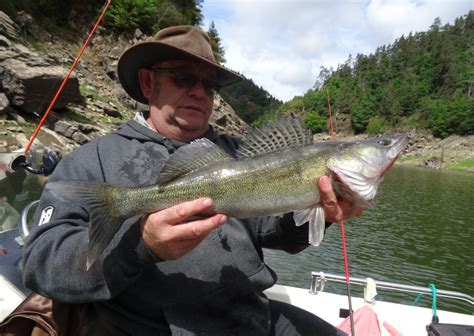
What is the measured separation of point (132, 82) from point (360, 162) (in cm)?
250

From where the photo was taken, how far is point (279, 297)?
489cm

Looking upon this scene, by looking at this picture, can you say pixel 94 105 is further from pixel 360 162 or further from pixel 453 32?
pixel 453 32

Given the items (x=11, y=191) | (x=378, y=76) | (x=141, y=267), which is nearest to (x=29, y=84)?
(x=11, y=191)

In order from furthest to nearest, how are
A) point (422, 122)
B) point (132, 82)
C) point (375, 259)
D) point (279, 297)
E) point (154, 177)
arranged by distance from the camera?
point (422, 122), point (375, 259), point (279, 297), point (132, 82), point (154, 177)

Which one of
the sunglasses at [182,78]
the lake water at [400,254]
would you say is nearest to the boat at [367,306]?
the sunglasses at [182,78]

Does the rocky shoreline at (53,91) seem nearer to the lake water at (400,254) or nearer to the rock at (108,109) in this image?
the rock at (108,109)

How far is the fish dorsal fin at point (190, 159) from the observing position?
261 centimetres

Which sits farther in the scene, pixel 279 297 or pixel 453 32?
pixel 453 32

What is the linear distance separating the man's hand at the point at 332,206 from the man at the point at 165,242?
1 centimetres

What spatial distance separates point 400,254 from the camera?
15.2 metres

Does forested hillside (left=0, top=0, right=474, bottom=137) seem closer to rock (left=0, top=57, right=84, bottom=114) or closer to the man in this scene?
rock (left=0, top=57, right=84, bottom=114)

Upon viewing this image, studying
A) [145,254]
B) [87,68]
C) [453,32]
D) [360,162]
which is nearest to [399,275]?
[360,162]

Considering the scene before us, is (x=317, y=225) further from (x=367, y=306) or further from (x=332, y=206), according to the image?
(x=367, y=306)

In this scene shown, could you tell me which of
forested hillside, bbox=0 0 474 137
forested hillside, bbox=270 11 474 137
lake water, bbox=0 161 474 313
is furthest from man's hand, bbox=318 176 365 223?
forested hillside, bbox=270 11 474 137
